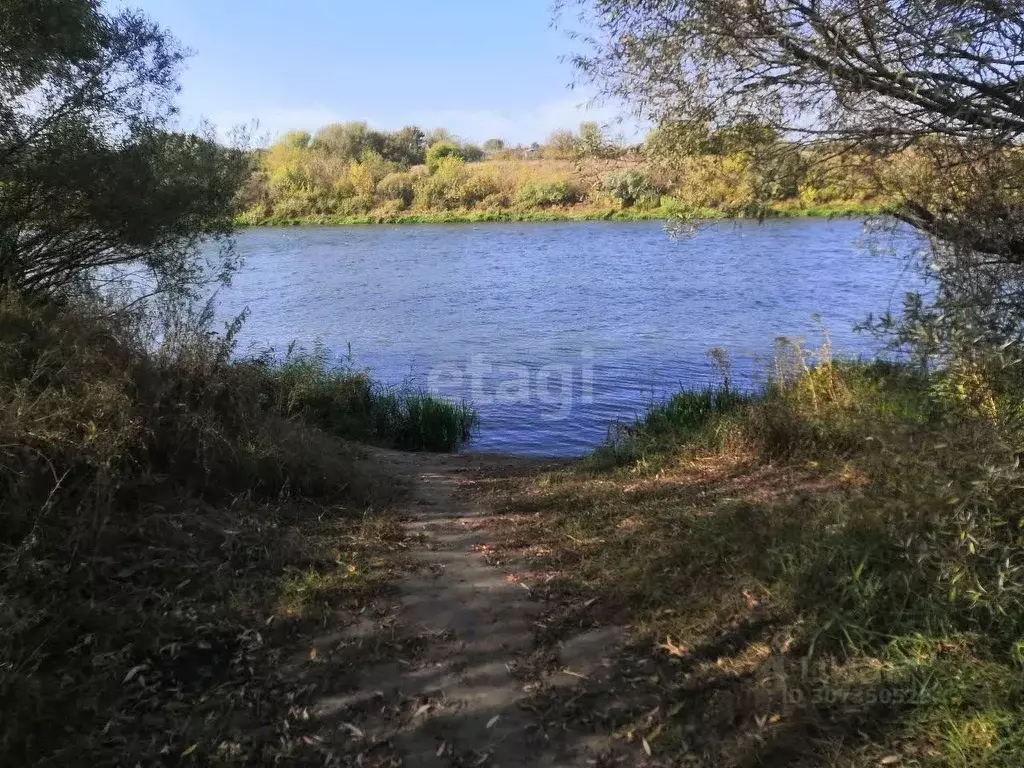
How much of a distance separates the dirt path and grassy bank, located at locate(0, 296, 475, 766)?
0.16 m

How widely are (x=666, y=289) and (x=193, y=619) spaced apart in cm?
2204

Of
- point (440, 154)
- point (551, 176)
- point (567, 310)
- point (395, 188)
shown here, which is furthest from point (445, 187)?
point (567, 310)

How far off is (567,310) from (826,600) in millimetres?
18748

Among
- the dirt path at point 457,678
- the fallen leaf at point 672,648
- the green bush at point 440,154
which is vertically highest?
the green bush at point 440,154

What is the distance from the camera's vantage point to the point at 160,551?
4.14m

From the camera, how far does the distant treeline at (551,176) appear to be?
17.6ft

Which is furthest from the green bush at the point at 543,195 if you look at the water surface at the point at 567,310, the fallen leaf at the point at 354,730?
the fallen leaf at the point at 354,730

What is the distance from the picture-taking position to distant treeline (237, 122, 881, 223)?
5352 millimetres

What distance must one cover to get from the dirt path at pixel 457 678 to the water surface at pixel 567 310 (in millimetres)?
3806

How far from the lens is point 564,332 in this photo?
1919cm

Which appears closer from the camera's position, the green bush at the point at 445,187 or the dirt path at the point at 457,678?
the dirt path at the point at 457,678

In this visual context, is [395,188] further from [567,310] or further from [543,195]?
[567,310]

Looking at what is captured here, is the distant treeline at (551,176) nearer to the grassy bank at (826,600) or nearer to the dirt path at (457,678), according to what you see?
the grassy bank at (826,600)

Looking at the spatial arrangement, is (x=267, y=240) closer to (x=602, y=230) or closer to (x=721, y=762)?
(x=602, y=230)
